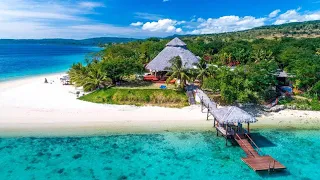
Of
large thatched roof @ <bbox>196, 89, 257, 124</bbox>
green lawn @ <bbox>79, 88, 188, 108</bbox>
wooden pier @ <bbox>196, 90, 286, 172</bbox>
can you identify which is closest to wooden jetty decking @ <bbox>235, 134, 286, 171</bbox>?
wooden pier @ <bbox>196, 90, 286, 172</bbox>

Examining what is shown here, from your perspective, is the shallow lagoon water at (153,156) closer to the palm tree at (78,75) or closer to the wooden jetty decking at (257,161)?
the wooden jetty decking at (257,161)

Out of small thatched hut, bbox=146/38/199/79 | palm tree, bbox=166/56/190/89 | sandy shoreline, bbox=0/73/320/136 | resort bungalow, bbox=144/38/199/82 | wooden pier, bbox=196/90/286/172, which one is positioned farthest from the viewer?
small thatched hut, bbox=146/38/199/79

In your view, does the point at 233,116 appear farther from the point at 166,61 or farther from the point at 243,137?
the point at 166,61

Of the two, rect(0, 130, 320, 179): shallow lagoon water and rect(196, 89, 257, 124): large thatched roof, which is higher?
rect(196, 89, 257, 124): large thatched roof

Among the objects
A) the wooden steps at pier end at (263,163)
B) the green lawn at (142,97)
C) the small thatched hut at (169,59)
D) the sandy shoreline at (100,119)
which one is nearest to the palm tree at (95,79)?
the green lawn at (142,97)

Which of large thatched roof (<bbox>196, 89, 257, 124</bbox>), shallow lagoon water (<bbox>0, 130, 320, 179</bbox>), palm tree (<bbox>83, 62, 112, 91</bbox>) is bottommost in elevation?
shallow lagoon water (<bbox>0, 130, 320, 179</bbox>)

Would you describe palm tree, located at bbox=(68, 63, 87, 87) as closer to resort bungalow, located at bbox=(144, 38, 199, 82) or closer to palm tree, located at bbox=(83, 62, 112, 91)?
palm tree, located at bbox=(83, 62, 112, 91)

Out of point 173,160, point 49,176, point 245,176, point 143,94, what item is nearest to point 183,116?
point 143,94

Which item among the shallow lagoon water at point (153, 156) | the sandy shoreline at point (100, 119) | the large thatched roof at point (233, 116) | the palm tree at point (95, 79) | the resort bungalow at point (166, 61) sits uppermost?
the resort bungalow at point (166, 61)
